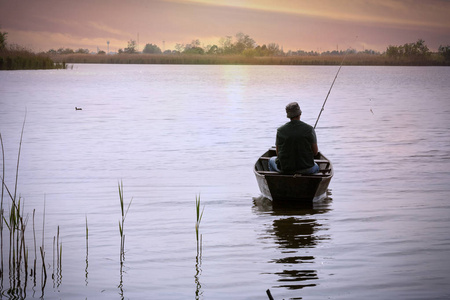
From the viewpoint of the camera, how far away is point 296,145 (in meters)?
9.25

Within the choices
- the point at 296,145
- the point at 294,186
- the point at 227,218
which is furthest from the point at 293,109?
the point at 227,218

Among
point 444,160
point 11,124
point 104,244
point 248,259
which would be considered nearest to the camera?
point 248,259

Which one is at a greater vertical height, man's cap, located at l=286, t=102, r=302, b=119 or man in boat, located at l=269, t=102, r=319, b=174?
man's cap, located at l=286, t=102, r=302, b=119

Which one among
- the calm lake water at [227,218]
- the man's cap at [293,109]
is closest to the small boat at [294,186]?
the calm lake water at [227,218]

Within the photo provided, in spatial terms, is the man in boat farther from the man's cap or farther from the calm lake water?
the calm lake water

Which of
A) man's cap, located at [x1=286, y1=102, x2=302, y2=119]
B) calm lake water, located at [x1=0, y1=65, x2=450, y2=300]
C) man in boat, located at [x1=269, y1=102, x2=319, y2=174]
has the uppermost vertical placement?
man's cap, located at [x1=286, y1=102, x2=302, y2=119]

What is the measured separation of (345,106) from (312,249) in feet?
98.1

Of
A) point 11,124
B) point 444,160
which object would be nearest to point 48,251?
point 444,160

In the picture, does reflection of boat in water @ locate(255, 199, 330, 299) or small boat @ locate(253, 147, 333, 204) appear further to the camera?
small boat @ locate(253, 147, 333, 204)

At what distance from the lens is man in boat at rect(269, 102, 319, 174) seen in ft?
30.1

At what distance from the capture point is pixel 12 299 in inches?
233

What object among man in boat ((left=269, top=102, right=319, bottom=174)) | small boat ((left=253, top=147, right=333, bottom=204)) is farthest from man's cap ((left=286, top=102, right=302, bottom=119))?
small boat ((left=253, top=147, right=333, bottom=204))

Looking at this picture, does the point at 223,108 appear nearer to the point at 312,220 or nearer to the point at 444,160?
the point at 444,160

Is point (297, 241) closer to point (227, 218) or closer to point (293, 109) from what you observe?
point (227, 218)
